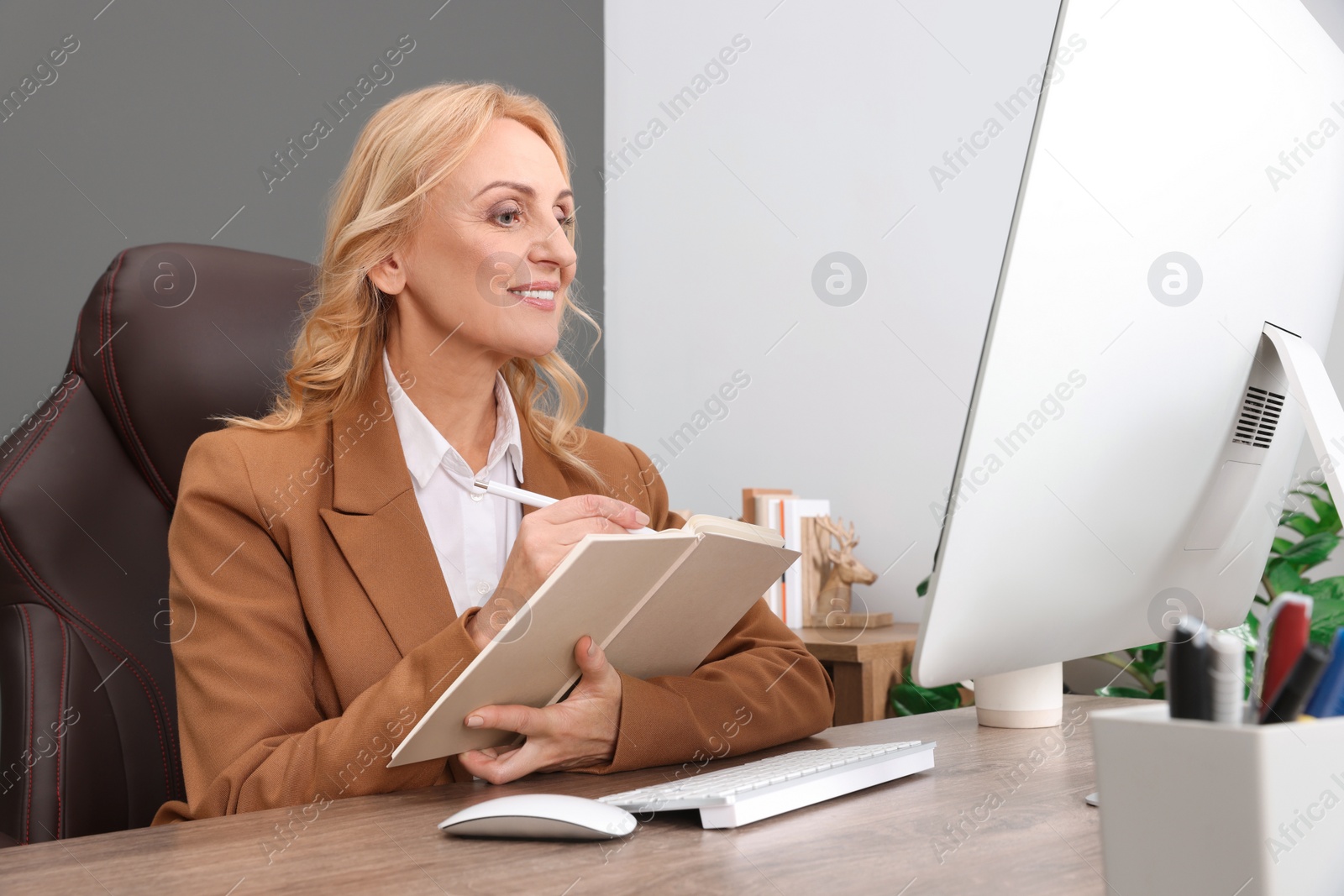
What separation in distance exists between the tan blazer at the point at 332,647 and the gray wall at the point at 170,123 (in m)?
1.15

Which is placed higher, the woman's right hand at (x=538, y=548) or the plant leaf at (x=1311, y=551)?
the woman's right hand at (x=538, y=548)

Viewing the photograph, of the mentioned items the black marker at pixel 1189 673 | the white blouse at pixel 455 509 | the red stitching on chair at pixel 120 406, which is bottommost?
the black marker at pixel 1189 673

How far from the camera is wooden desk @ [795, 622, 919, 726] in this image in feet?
6.34

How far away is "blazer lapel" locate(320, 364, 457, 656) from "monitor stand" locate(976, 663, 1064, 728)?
0.56m

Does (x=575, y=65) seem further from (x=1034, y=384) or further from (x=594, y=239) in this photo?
(x=1034, y=384)

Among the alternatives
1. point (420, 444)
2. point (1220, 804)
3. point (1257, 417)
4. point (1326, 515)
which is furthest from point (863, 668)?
point (1220, 804)

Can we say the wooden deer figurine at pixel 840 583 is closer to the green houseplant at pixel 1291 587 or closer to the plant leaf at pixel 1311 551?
the green houseplant at pixel 1291 587

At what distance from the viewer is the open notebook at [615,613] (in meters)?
0.76

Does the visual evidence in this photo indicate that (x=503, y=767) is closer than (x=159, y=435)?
Yes

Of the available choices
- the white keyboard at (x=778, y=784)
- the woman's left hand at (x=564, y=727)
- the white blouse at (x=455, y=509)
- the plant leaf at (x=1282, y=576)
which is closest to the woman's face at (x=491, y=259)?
the white blouse at (x=455, y=509)

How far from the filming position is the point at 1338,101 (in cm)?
77

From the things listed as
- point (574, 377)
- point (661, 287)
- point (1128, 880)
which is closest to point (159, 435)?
point (574, 377)

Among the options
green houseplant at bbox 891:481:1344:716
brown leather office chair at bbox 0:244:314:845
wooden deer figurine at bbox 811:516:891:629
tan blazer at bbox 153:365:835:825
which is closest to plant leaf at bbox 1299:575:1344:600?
green houseplant at bbox 891:481:1344:716

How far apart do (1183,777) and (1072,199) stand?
361mm
